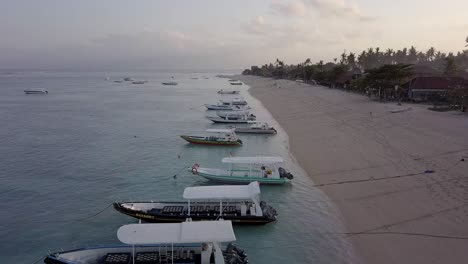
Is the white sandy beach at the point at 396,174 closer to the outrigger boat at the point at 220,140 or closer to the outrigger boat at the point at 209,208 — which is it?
the outrigger boat at the point at 209,208

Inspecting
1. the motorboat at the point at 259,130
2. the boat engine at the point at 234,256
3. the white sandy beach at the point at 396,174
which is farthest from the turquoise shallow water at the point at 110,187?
the white sandy beach at the point at 396,174

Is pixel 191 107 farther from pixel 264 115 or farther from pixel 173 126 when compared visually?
pixel 173 126

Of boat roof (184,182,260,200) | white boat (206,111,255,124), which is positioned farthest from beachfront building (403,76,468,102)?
boat roof (184,182,260,200)

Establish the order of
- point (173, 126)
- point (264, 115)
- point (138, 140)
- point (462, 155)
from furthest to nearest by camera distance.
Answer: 1. point (264, 115)
2. point (173, 126)
3. point (138, 140)
4. point (462, 155)

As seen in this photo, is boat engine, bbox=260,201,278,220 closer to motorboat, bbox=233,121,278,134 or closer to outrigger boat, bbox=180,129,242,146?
outrigger boat, bbox=180,129,242,146

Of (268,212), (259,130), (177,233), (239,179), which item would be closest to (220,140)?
(259,130)

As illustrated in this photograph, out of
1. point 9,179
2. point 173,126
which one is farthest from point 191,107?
point 9,179
